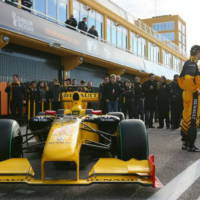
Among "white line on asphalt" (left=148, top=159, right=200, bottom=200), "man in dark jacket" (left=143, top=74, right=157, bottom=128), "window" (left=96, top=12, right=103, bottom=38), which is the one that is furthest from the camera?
"window" (left=96, top=12, right=103, bottom=38)

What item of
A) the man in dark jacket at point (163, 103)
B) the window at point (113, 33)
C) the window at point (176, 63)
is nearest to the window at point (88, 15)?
the window at point (113, 33)

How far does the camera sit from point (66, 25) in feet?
58.8

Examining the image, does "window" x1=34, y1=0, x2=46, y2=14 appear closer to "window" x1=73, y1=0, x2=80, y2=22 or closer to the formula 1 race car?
"window" x1=73, y1=0, x2=80, y2=22

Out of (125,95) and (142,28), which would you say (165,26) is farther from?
(125,95)

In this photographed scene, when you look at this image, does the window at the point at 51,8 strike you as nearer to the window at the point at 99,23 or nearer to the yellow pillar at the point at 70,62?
the yellow pillar at the point at 70,62

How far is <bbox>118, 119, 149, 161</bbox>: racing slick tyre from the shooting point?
175 inches

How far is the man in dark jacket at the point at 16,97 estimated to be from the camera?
12.0 metres

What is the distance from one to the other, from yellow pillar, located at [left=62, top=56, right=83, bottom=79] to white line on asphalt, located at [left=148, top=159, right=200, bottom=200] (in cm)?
1492

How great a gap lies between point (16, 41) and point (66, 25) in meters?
3.24

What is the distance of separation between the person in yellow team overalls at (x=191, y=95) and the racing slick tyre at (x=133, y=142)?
2358mm

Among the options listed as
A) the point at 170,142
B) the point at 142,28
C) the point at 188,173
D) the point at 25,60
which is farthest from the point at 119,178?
the point at 142,28

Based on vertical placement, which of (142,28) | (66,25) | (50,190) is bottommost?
→ (50,190)

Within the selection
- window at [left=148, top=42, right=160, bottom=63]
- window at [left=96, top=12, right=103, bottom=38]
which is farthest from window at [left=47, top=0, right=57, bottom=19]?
window at [left=148, top=42, right=160, bottom=63]

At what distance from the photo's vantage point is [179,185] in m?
4.05
